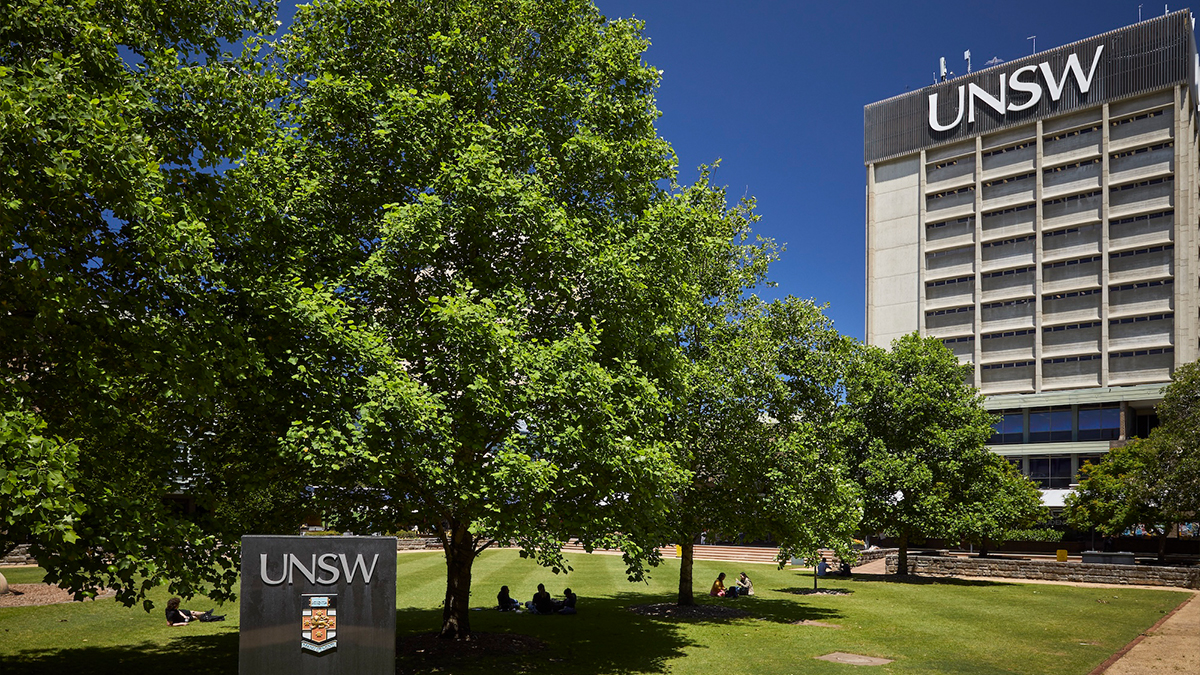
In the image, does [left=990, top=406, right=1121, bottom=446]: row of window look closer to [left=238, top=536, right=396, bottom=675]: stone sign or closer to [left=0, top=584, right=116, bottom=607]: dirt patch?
[left=0, top=584, right=116, bottom=607]: dirt patch

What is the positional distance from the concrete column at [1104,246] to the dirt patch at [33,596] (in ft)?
303

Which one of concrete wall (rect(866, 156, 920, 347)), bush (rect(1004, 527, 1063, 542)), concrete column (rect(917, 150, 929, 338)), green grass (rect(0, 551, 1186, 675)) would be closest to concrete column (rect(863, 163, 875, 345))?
Answer: concrete wall (rect(866, 156, 920, 347))

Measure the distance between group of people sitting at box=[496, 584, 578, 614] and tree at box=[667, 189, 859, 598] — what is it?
4.39 meters

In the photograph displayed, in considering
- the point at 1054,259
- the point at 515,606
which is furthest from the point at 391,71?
the point at 1054,259

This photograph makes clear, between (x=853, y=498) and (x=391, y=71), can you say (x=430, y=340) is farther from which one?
(x=853, y=498)

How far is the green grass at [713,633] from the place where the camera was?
18.5 m

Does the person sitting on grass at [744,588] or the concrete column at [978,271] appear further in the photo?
the concrete column at [978,271]

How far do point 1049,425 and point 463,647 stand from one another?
84193 millimetres

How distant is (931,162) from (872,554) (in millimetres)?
61296

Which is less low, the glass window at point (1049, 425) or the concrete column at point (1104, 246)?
the concrete column at point (1104, 246)

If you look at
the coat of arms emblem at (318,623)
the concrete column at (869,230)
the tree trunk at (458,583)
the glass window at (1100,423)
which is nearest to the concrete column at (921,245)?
the concrete column at (869,230)

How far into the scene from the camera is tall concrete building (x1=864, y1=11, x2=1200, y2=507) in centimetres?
8550

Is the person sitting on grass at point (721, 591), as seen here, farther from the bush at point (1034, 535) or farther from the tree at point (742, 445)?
the bush at point (1034, 535)

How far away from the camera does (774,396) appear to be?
28172mm
